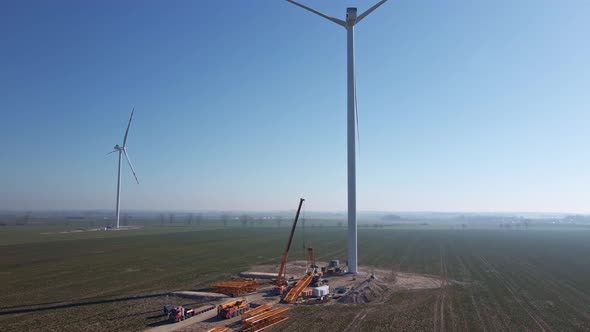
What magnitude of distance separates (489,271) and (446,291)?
21.3 metres

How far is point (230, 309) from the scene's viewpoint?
119 feet

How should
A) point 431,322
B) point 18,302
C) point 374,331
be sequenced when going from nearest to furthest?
point 374,331 < point 431,322 < point 18,302

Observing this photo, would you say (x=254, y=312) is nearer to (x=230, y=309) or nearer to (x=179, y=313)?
(x=230, y=309)

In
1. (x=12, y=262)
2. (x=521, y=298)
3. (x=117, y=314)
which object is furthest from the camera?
(x=12, y=262)

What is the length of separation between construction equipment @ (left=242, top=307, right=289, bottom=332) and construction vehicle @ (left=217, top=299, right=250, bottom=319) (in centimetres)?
278

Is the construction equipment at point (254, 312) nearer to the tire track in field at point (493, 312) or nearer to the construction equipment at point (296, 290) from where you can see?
the construction equipment at point (296, 290)

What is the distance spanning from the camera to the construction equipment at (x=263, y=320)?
31483 millimetres

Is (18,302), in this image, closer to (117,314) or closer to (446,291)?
(117,314)

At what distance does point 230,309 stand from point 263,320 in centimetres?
465

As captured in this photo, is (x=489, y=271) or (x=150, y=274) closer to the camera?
(x=150, y=274)

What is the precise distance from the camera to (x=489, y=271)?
64.3 m

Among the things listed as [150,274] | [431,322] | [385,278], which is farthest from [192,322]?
[385,278]

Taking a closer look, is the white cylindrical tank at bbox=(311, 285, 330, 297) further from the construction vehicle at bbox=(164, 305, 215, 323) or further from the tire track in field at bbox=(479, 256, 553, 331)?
the tire track in field at bbox=(479, 256, 553, 331)

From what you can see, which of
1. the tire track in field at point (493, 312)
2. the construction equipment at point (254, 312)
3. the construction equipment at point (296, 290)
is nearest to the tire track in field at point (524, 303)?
the tire track in field at point (493, 312)
